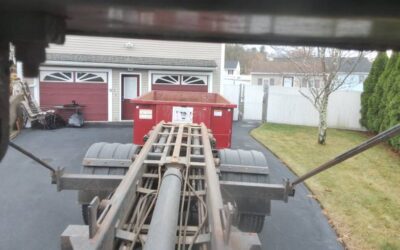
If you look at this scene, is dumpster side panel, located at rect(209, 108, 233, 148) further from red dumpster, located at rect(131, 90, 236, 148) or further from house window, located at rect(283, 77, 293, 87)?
house window, located at rect(283, 77, 293, 87)

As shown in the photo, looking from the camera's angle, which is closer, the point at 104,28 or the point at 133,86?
the point at 104,28

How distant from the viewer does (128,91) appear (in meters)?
17.3

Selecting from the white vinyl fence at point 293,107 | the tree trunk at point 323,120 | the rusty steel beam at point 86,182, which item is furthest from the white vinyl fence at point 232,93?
the rusty steel beam at point 86,182

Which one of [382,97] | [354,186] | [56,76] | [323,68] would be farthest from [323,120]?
[56,76]

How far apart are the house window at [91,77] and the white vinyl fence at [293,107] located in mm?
6257

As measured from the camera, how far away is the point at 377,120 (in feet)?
46.9

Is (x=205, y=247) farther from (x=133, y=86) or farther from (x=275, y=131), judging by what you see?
(x=133, y=86)

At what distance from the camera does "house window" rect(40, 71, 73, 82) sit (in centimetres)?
1609

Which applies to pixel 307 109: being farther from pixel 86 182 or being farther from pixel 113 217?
pixel 113 217

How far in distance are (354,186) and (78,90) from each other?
12449mm

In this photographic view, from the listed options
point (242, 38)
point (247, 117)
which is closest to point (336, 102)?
point (247, 117)

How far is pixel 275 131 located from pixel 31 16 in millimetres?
14854

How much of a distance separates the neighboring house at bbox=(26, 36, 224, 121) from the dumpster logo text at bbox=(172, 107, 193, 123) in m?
9.76

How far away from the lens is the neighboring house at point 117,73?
16.2 m
